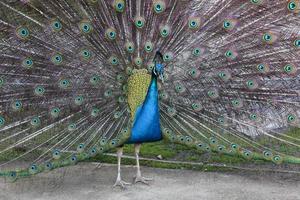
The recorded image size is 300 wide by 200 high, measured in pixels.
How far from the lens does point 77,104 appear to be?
444 cm

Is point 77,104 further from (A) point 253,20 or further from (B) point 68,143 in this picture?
(A) point 253,20

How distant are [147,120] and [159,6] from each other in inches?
39.7

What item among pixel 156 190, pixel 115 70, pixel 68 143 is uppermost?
pixel 115 70

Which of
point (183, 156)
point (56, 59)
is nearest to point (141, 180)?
point (183, 156)

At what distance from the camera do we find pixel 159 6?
4270mm

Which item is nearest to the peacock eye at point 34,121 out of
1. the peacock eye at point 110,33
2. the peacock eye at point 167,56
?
the peacock eye at point 110,33

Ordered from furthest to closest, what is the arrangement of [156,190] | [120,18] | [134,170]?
[134,170] → [156,190] → [120,18]

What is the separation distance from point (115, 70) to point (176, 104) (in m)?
0.67

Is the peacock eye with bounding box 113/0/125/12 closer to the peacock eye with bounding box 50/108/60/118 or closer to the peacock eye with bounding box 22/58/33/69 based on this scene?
the peacock eye with bounding box 22/58/33/69

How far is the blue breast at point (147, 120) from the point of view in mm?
4418

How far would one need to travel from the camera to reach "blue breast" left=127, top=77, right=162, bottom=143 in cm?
442

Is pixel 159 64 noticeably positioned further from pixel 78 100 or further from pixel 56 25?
pixel 56 25

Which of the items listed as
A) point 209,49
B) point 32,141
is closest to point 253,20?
point 209,49

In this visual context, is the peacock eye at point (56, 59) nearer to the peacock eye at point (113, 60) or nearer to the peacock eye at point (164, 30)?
the peacock eye at point (113, 60)
